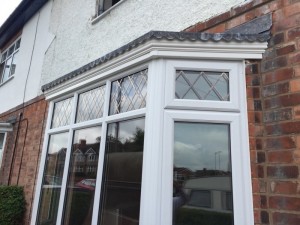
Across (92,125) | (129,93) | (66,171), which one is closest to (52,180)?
(66,171)

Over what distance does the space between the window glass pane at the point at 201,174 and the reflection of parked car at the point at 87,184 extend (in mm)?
1206

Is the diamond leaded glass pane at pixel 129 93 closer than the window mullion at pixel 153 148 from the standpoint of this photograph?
No

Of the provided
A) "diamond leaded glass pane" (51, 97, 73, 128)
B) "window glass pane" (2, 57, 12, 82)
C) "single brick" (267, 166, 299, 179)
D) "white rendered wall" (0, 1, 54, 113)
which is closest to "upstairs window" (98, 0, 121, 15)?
"white rendered wall" (0, 1, 54, 113)

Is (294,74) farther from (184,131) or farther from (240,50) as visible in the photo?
(184,131)

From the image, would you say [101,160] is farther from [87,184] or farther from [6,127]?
[6,127]

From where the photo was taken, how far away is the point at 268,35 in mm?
2801

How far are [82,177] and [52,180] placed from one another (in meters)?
0.94

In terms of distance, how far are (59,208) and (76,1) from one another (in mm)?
4717

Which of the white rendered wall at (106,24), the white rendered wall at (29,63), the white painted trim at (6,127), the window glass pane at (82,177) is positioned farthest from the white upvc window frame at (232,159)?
the white painted trim at (6,127)

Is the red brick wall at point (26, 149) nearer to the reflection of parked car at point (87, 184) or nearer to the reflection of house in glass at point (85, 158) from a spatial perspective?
the reflection of house in glass at point (85, 158)

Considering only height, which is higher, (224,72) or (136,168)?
(224,72)

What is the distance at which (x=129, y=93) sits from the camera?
329 centimetres

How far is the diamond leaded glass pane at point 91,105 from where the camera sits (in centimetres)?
370

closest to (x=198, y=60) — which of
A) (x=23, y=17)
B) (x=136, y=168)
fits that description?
(x=136, y=168)
